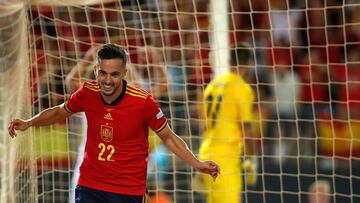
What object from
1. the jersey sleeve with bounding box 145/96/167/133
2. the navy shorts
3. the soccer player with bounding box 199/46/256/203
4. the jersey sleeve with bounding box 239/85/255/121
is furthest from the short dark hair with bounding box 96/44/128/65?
the jersey sleeve with bounding box 239/85/255/121

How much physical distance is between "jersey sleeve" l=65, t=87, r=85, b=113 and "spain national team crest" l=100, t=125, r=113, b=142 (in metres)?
0.22

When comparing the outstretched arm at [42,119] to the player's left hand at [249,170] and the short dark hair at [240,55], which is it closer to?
the short dark hair at [240,55]

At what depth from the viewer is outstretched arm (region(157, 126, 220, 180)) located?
5355 mm

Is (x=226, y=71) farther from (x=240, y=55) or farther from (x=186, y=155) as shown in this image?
(x=186, y=155)

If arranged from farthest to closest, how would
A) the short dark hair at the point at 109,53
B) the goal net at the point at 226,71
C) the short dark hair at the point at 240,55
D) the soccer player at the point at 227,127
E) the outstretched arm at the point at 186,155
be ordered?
the goal net at the point at 226,71, the short dark hair at the point at 240,55, the soccer player at the point at 227,127, the outstretched arm at the point at 186,155, the short dark hair at the point at 109,53

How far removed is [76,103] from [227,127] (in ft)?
7.65

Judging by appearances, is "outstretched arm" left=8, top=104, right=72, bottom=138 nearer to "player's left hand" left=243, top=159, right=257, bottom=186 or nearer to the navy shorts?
the navy shorts

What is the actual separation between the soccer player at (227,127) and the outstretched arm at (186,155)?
6.87ft

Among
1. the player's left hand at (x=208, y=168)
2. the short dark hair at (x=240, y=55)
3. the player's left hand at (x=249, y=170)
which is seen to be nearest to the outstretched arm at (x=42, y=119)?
the player's left hand at (x=208, y=168)

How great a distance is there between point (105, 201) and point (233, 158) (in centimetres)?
237

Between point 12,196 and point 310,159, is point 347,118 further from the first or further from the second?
point 12,196

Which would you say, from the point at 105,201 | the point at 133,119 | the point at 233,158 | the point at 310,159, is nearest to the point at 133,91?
the point at 133,119

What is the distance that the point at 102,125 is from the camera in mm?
5270

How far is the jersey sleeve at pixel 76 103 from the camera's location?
5.39m
